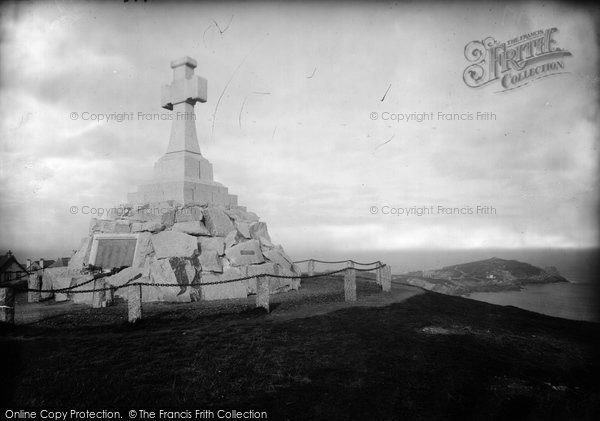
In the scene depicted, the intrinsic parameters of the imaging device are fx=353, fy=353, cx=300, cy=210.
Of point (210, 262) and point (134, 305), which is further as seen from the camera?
point (210, 262)

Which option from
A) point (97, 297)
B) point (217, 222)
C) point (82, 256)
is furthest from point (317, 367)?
point (82, 256)

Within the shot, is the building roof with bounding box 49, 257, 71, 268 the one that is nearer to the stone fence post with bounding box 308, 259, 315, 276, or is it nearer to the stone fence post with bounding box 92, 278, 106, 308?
the stone fence post with bounding box 92, 278, 106, 308

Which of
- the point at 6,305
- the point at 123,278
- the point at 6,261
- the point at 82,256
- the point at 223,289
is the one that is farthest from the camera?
the point at 6,261

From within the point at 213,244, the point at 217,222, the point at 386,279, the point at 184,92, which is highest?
the point at 184,92

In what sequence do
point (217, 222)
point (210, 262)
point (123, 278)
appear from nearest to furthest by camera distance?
1. point (123, 278)
2. point (210, 262)
3. point (217, 222)

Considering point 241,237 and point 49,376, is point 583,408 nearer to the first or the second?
point 49,376

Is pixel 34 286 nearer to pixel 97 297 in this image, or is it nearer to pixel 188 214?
pixel 97 297

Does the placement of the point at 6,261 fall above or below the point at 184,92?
below

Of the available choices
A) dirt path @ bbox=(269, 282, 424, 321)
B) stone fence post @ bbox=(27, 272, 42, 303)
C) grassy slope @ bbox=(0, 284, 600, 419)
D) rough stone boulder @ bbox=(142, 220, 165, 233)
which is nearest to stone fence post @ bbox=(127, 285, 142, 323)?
grassy slope @ bbox=(0, 284, 600, 419)
